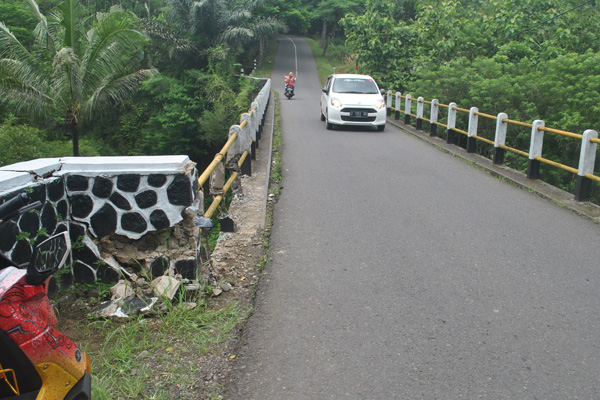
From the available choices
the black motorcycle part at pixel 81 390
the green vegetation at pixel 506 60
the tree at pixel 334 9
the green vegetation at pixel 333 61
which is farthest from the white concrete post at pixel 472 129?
the tree at pixel 334 9

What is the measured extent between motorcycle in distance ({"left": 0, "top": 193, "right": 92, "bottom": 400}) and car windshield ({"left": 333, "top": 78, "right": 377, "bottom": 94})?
17.4 meters

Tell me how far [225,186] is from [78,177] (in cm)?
286

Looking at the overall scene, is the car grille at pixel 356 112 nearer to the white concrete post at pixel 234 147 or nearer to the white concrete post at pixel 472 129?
the white concrete post at pixel 472 129

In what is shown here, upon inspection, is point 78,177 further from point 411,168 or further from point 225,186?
point 411,168

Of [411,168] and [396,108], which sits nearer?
[411,168]

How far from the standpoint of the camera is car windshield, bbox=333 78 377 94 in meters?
19.3

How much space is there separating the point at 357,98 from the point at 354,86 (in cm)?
111

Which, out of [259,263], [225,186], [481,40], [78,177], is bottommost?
[259,263]

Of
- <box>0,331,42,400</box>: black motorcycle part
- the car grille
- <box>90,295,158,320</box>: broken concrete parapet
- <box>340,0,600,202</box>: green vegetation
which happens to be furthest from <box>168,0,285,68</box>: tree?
<box>0,331,42,400</box>: black motorcycle part

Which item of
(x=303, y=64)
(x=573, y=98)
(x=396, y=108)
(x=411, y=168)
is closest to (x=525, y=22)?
(x=396, y=108)

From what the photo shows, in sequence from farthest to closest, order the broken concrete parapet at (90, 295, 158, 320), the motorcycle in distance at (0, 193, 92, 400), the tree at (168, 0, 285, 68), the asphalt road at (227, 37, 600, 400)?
1. the tree at (168, 0, 285, 68)
2. the broken concrete parapet at (90, 295, 158, 320)
3. the asphalt road at (227, 37, 600, 400)
4. the motorcycle in distance at (0, 193, 92, 400)

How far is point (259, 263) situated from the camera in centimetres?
609

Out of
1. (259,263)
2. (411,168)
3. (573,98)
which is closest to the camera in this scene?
(259,263)

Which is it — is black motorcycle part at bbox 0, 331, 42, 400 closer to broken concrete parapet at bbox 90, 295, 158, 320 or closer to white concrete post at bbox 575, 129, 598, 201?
broken concrete parapet at bbox 90, 295, 158, 320
